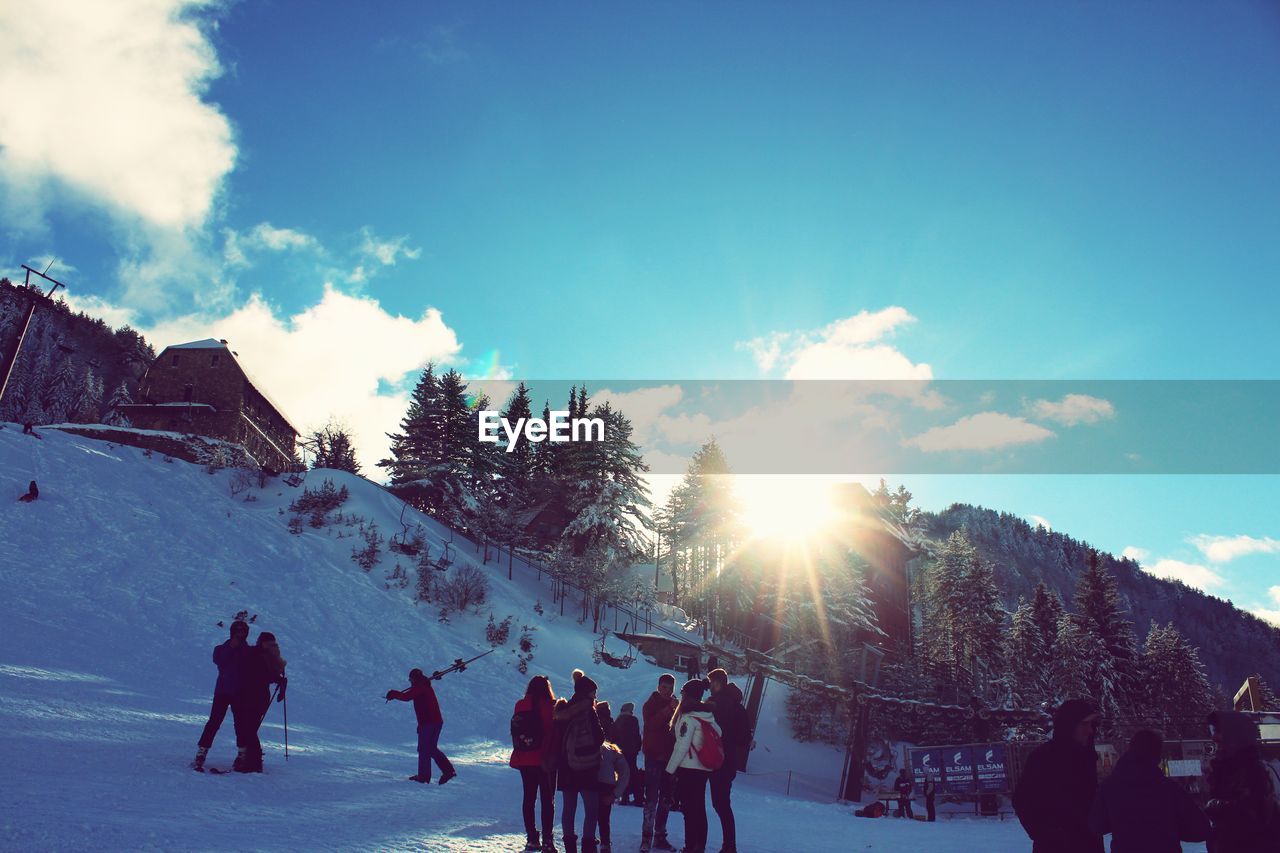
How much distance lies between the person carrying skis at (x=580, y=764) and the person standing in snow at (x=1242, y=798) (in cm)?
472

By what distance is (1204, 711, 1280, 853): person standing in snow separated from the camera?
491 cm

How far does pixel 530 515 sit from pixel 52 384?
85592mm

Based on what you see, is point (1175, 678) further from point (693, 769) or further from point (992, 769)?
point (693, 769)

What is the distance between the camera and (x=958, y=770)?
19391mm

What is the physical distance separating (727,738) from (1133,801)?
161 inches

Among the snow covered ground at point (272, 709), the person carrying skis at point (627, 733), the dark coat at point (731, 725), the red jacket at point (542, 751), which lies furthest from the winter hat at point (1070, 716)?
the person carrying skis at point (627, 733)

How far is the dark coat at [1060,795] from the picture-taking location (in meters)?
4.71

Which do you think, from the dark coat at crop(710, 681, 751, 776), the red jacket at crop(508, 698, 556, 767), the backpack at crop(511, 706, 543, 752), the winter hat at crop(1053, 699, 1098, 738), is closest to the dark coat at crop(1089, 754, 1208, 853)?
the winter hat at crop(1053, 699, 1098, 738)

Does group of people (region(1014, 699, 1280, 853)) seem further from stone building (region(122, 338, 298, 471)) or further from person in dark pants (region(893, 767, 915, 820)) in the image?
stone building (region(122, 338, 298, 471))

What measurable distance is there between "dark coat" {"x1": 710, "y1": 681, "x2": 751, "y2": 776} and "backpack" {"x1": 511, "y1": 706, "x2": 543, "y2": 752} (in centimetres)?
193

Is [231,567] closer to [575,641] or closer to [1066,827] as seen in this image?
[575,641]

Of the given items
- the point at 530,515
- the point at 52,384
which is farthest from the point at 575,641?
the point at 52,384

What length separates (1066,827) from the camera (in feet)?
15.5

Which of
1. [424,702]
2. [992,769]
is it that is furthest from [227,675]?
[992,769]
